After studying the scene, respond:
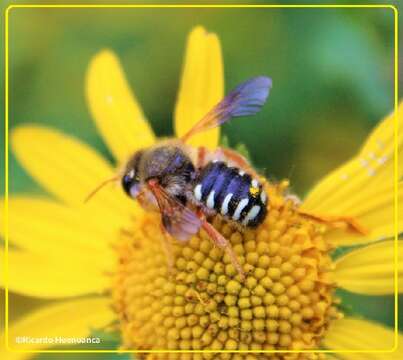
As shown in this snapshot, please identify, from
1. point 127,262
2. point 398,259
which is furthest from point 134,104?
point 398,259

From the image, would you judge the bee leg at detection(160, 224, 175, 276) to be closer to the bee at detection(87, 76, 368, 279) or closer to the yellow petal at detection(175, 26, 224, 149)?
the bee at detection(87, 76, 368, 279)

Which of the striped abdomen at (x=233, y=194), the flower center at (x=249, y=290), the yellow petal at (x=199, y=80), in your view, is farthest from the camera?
the yellow petal at (x=199, y=80)

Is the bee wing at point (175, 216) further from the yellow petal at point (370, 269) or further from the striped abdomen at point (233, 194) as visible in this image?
the yellow petal at point (370, 269)

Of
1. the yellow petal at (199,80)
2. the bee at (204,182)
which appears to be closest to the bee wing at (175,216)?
the bee at (204,182)

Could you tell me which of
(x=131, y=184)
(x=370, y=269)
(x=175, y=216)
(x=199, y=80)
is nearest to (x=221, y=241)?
(x=175, y=216)

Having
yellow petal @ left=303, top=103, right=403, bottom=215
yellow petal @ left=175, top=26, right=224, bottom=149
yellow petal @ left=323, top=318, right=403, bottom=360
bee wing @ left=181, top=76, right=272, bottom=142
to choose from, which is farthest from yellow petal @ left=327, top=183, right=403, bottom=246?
yellow petal @ left=175, top=26, right=224, bottom=149

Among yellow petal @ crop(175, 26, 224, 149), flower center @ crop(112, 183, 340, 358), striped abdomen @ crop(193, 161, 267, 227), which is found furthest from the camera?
yellow petal @ crop(175, 26, 224, 149)

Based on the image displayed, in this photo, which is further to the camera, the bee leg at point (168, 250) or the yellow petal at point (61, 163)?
the yellow petal at point (61, 163)
